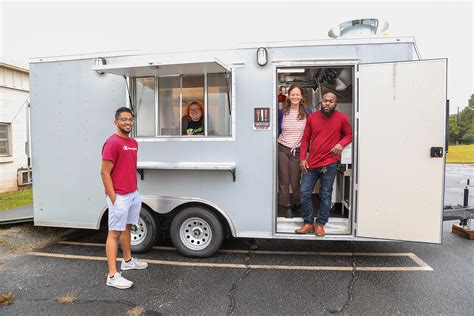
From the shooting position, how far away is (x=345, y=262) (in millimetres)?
4324

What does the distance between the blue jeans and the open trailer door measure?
364 mm

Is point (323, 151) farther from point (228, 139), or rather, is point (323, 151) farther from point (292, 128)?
point (228, 139)

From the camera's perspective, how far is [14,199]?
8.39 metres

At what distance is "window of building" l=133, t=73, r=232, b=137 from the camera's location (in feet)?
14.4

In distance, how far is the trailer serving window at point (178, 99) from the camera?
434 centimetres

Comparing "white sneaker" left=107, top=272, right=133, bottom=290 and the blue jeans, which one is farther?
the blue jeans

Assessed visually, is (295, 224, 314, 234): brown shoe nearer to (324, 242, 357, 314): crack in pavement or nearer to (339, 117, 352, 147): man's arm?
(324, 242, 357, 314): crack in pavement

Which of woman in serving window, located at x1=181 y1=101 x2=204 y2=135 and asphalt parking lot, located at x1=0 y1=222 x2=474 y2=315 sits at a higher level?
woman in serving window, located at x1=181 y1=101 x2=204 y2=135

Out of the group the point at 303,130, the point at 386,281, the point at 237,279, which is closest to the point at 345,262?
the point at 386,281

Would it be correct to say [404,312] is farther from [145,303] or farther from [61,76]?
[61,76]

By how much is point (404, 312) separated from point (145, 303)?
8.20 feet

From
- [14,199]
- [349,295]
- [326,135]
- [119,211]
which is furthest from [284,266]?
[14,199]

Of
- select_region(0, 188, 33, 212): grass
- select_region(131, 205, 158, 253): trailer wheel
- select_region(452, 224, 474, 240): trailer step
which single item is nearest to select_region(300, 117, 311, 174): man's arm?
select_region(131, 205, 158, 253): trailer wheel

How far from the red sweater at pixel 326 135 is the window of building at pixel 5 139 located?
373 inches
